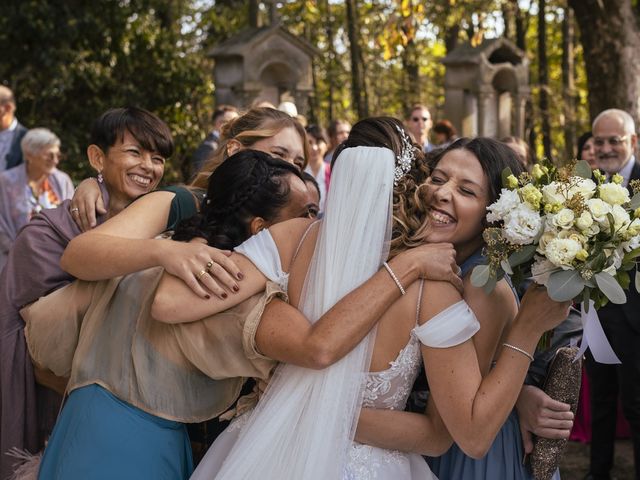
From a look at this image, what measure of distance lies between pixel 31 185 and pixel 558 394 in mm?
6074

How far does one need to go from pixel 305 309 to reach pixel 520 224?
2.35ft

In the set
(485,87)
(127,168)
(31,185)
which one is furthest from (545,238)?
(485,87)

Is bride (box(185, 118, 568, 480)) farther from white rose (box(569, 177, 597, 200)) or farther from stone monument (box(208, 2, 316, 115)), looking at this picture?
stone monument (box(208, 2, 316, 115))

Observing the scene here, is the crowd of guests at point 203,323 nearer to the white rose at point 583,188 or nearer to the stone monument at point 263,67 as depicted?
the white rose at point 583,188

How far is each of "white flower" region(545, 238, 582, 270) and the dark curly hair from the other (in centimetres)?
98

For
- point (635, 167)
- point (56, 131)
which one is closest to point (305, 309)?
point (635, 167)

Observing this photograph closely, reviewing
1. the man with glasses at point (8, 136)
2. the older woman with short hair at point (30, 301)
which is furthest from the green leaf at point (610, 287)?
the man with glasses at point (8, 136)

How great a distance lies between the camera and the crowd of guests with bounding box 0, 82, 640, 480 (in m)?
2.71

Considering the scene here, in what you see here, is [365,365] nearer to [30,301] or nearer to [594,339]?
[594,339]

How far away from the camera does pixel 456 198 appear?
299 centimetres

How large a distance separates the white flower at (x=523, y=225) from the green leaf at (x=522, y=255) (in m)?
0.03

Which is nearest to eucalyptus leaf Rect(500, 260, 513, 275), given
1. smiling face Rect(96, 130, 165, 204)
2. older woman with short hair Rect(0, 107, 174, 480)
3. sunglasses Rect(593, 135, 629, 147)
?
older woman with short hair Rect(0, 107, 174, 480)

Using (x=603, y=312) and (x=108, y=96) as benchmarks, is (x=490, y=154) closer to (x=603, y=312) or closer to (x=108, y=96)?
(x=603, y=312)

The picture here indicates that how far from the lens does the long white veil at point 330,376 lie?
8.77 feet
